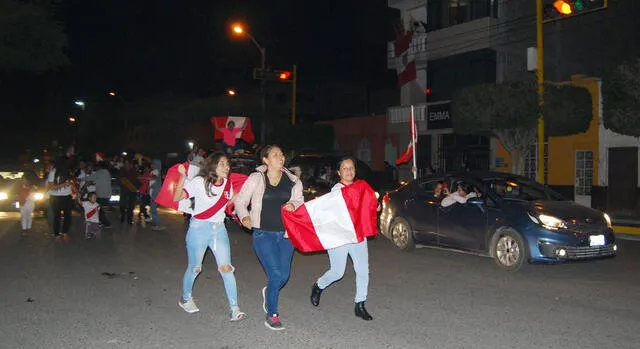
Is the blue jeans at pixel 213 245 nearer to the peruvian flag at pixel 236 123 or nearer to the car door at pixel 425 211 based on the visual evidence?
the car door at pixel 425 211

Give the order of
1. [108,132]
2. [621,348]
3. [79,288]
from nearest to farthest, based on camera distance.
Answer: [621,348] < [79,288] < [108,132]

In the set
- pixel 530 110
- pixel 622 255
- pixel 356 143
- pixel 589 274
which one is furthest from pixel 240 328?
pixel 356 143

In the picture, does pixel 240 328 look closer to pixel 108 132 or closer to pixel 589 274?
pixel 589 274

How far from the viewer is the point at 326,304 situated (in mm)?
7578

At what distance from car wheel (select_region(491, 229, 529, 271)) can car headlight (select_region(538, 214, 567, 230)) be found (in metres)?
0.38

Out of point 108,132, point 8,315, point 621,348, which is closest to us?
point 621,348

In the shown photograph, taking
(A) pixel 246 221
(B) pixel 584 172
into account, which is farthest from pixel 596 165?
(A) pixel 246 221

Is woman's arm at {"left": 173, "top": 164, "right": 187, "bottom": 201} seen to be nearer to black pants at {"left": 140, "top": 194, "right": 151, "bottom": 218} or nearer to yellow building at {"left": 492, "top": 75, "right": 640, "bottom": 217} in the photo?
black pants at {"left": 140, "top": 194, "right": 151, "bottom": 218}

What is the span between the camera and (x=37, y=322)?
676 cm

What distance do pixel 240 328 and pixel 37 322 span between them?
2.09 meters

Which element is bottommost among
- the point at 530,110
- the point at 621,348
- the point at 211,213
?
the point at 621,348

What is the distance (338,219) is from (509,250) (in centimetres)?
409

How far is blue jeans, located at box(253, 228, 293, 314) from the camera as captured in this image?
6246mm

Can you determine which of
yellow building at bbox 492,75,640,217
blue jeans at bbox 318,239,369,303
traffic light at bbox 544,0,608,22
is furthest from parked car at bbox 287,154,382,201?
yellow building at bbox 492,75,640,217
